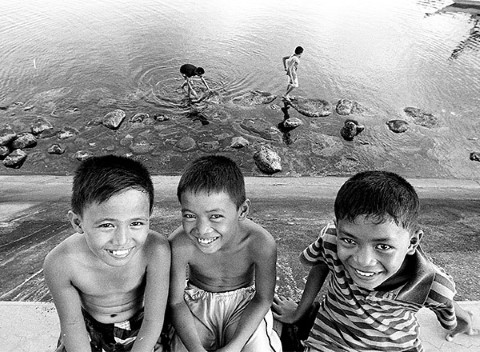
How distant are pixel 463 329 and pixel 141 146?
6043mm

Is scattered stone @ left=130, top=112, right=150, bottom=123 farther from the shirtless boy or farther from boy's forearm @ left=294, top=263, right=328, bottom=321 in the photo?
boy's forearm @ left=294, top=263, right=328, bottom=321

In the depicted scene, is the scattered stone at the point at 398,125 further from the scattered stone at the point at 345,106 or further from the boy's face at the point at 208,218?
the boy's face at the point at 208,218

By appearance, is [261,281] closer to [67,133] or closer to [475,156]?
[67,133]

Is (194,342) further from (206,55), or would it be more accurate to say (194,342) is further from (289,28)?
(289,28)

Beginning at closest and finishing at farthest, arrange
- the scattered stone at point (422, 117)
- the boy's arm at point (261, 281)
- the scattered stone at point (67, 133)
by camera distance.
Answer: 1. the boy's arm at point (261, 281)
2. the scattered stone at point (67, 133)
3. the scattered stone at point (422, 117)

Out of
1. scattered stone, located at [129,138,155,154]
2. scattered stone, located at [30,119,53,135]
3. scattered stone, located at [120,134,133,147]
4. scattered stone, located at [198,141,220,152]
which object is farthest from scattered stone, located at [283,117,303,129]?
scattered stone, located at [30,119,53,135]

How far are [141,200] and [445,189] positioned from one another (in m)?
4.92

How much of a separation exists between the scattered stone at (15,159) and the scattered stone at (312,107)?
5112 mm


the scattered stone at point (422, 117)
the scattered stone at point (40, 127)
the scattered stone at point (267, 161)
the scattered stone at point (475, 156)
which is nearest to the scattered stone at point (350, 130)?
the scattered stone at point (422, 117)

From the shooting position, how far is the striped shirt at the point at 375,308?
5.67ft

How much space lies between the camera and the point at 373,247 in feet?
5.44

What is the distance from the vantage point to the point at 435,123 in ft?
26.5

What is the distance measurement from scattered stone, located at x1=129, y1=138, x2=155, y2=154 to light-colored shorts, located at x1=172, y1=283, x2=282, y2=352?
17.5 feet

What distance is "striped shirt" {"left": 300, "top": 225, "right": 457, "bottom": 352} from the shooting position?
68.0 inches
